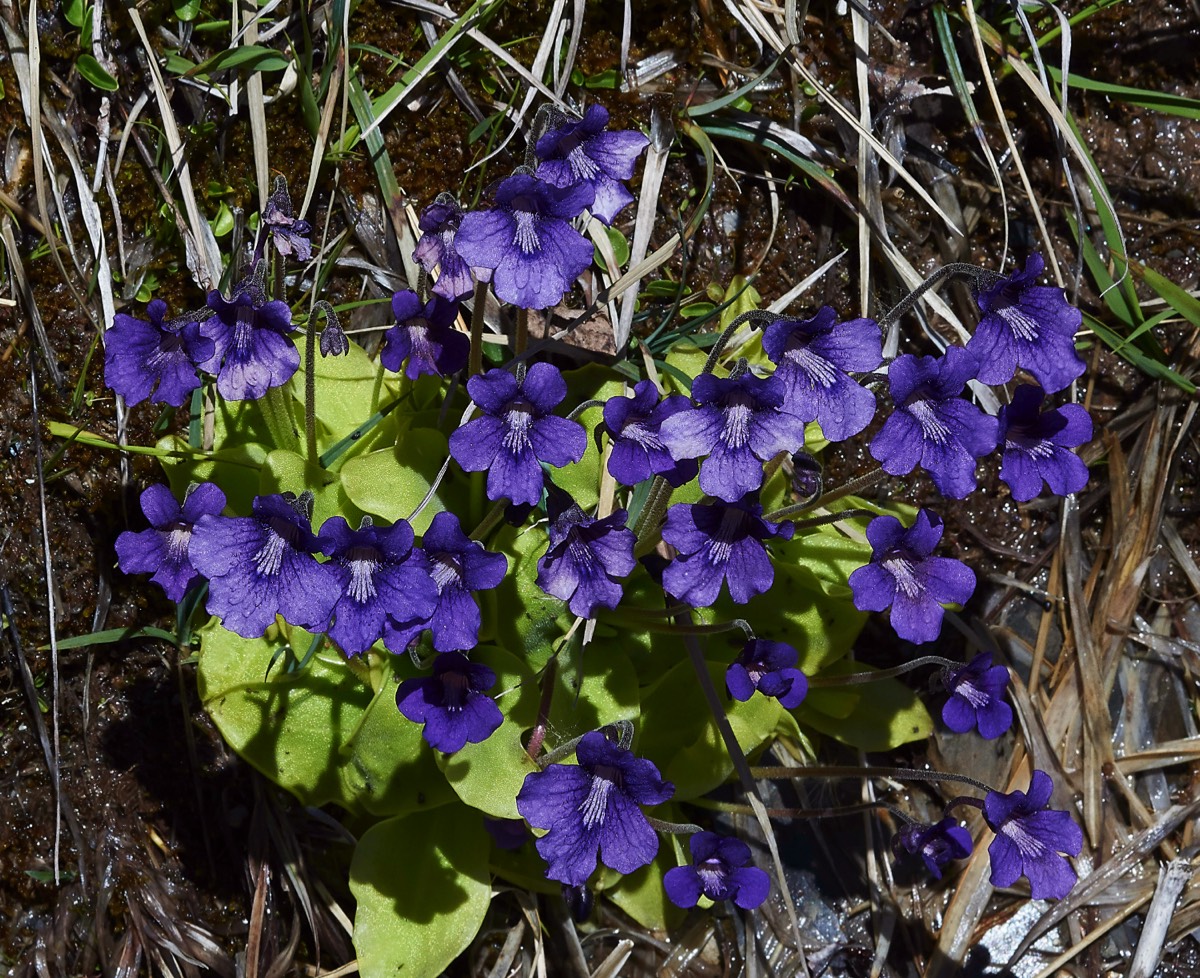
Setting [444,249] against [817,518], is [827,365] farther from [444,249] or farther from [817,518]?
[444,249]

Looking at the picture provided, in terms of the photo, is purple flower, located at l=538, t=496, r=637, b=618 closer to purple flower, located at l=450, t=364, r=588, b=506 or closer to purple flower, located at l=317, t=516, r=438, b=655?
purple flower, located at l=450, t=364, r=588, b=506

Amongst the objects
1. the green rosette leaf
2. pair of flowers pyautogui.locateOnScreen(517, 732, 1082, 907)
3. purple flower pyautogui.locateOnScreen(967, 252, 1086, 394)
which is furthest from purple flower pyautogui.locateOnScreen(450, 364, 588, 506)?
the green rosette leaf

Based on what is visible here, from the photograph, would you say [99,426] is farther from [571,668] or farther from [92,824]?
[571,668]

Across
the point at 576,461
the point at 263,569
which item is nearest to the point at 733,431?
the point at 576,461

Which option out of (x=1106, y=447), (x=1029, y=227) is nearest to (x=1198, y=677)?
(x=1106, y=447)

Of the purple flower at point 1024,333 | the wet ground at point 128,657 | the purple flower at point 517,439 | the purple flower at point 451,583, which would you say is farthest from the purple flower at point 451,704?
the purple flower at point 1024,333

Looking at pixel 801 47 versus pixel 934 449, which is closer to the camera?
pixel 934 449
